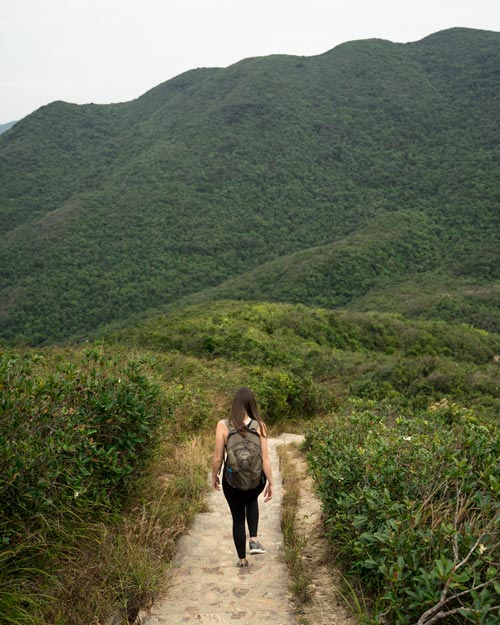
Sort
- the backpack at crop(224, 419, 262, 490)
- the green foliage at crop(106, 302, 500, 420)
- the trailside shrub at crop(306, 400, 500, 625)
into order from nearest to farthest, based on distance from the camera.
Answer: the trailside shrub at crop(306, 400, 500, 625) < the backpack at crop(224, 419, 262, 490) < the green foliage at crop(106, 302, 500, 420)

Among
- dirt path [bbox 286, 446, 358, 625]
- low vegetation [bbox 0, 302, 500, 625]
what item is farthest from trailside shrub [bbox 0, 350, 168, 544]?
dirt path [bbox 286, 446, 358, 625]

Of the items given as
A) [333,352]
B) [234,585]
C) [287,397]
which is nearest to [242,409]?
[234,585]

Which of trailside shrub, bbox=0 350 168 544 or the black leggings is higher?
trailside shrub, bbox=0 350 168 544

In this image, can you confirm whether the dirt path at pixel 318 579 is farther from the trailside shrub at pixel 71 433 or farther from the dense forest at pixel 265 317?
the trailside shrub at pixel 71 433

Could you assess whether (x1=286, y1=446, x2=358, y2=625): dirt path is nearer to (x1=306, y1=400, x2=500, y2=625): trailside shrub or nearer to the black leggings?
(x1=306, y1=400, x2=500, y2=625): trailside shrub

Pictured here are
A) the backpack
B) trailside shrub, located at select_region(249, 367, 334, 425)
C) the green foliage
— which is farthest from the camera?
the green foliage

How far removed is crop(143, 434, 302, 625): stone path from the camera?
339 cm

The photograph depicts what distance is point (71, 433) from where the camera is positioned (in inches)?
147

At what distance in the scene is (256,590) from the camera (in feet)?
12.2

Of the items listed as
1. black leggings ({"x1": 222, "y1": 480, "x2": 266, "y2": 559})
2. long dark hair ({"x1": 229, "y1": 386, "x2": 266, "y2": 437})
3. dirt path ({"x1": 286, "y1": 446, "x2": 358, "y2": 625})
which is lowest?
dirt path ({"x1": 286, "y1": 446, "x2": 358, "y2": 625})

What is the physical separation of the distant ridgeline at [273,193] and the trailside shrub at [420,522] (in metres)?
28.4

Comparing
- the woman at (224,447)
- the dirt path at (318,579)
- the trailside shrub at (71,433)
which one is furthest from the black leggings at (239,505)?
the trailside shrub at (71,433)

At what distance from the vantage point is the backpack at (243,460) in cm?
397

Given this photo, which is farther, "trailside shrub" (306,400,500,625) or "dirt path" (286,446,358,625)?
"dirt path" (286,446,358,625)
